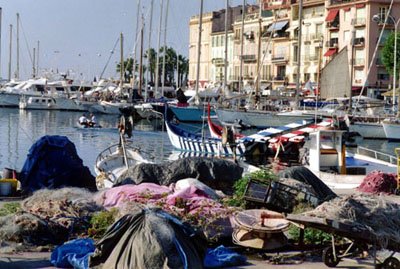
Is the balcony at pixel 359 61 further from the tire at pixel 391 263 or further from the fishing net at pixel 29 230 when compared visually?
the tire at pixel 391 263

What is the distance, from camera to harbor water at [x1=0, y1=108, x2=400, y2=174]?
44062mm

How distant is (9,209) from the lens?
14.3 m

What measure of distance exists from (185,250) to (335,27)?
8190 centimetres

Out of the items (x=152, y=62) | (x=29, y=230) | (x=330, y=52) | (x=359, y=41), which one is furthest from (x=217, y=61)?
(x=29, y=230)

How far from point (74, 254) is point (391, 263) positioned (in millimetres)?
4638

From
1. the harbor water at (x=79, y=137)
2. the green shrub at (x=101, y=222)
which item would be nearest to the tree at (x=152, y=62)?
the harbor water at (x=79, y=137)

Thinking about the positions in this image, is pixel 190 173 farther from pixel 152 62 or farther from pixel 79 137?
pixel 152 62

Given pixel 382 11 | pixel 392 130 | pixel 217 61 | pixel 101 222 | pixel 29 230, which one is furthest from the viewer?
pixel 217 61

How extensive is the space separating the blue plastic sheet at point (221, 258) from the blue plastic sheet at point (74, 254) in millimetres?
1715

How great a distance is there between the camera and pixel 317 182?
1758 centimetres

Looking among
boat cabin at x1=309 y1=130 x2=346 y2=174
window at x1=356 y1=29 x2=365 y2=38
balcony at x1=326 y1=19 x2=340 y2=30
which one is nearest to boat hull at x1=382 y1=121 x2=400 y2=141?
window at x1=356 y1=29 x2=365 y2=38

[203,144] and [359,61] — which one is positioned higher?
[359,61]

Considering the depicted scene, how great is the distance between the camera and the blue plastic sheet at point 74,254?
35.6 ft

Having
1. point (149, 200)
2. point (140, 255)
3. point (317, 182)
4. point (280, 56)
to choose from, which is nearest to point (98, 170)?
point (317, 182)
